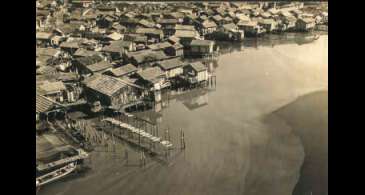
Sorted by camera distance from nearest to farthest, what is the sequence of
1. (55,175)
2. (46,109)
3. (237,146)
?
1. (55,175)
2. (237,146)
3. (46,109)

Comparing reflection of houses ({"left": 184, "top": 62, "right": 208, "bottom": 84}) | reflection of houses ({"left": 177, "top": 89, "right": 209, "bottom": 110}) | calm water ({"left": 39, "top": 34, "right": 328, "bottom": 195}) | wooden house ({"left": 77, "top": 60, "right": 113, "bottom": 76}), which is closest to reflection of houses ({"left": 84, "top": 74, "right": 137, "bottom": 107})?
calm water ({"left": 39, "top": 34, "right": 328, "bottom": 195})

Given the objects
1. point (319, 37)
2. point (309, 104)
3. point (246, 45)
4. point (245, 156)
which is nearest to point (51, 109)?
point (245, 156)

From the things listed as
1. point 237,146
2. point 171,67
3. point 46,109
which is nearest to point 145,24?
point 171,67

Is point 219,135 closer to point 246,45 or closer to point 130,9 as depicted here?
point 246,45

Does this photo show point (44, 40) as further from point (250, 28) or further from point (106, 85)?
point (250, 28)

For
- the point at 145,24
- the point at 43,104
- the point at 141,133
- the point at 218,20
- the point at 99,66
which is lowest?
the point at 141,133

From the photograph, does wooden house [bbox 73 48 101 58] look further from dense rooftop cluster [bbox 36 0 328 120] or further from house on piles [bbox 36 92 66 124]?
house on piles [bbox 36 92 66 124]

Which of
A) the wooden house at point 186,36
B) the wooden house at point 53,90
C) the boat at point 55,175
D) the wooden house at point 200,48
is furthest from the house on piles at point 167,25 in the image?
the boat at point 55,175

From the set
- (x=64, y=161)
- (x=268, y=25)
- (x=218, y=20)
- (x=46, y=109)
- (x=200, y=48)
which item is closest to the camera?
(x=64, y=161)
